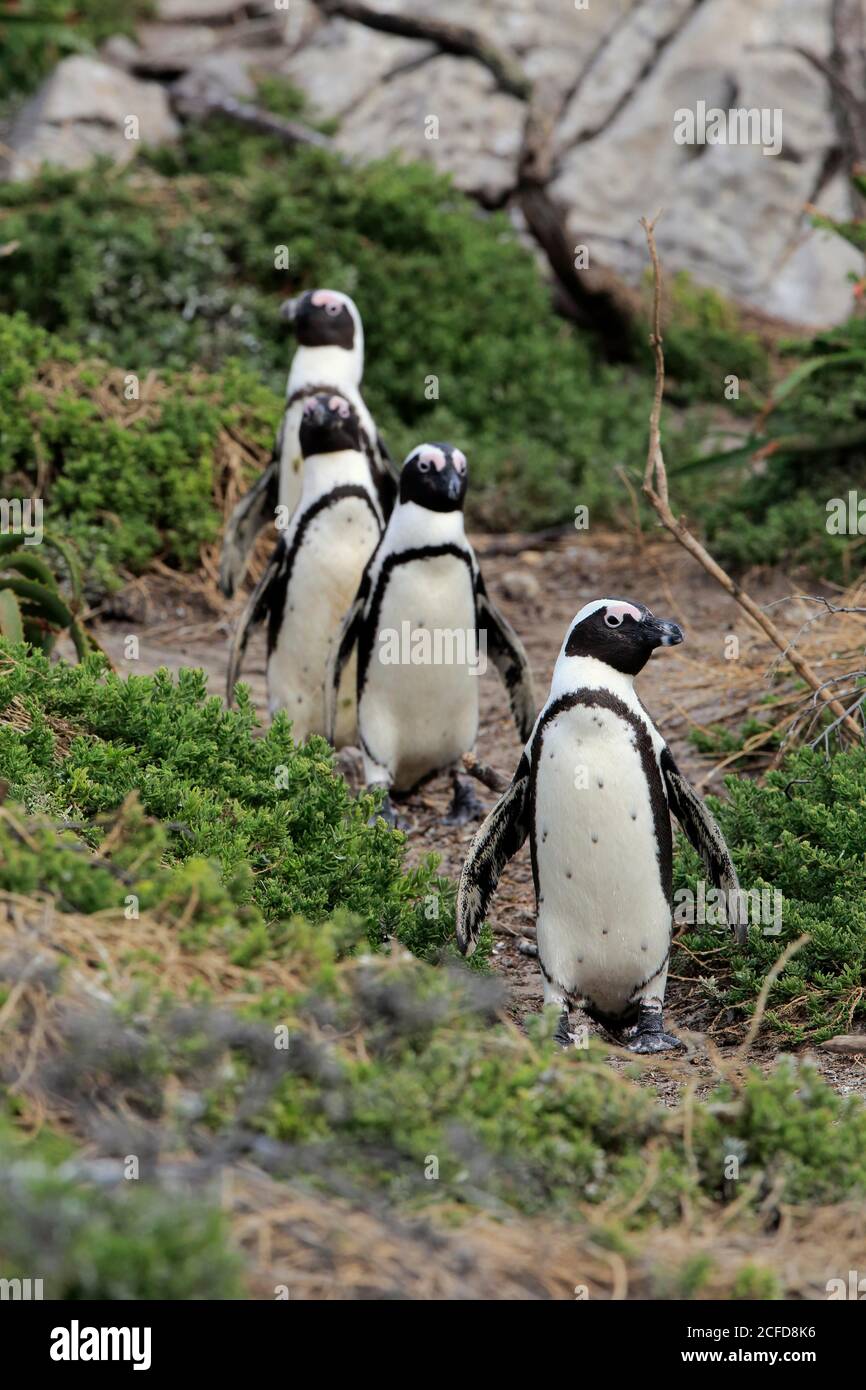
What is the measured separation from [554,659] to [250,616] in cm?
146

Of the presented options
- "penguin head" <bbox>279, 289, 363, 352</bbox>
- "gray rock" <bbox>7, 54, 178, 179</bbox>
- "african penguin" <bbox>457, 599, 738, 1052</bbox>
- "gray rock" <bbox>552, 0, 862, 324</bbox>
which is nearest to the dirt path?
"african penguin" <bbox>457, 599, 738, 1052</bbox>

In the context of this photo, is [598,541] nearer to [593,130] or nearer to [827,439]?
[827,439]

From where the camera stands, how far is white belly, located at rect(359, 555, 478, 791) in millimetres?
5137

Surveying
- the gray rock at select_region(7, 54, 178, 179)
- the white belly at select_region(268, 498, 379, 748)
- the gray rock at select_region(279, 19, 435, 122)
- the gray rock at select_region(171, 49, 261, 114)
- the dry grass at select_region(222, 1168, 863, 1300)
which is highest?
the gray rock at select_region(279, 19, 435, 122)

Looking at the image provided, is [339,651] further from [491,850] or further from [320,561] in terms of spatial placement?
[491,850]

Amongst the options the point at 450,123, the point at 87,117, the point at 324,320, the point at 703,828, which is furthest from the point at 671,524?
the point at 450,123

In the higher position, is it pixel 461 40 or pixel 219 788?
pixel 461 40

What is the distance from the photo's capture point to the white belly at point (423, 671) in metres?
5.14

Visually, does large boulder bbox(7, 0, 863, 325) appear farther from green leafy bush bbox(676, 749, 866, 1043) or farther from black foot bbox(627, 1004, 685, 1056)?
black foot bbox(627, 1004, 685, 1056)

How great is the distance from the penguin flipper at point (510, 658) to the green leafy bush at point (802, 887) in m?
0.84

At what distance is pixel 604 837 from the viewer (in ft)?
13.0

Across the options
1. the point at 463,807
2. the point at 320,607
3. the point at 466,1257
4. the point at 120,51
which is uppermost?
the point at 120,51
